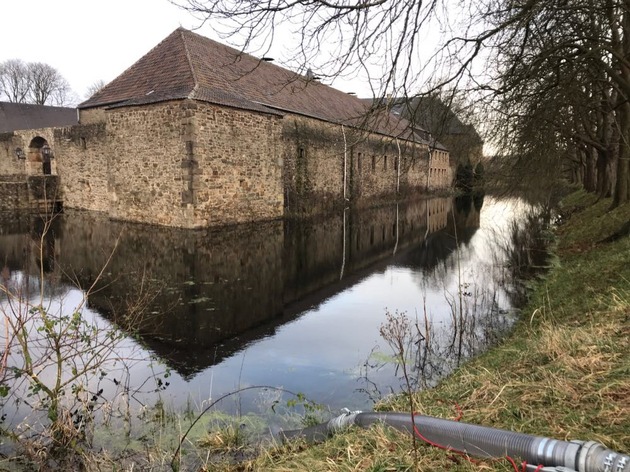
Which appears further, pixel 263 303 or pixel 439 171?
pixel 439 171

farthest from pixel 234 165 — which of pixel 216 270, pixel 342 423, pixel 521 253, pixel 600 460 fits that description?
pixel 600 460

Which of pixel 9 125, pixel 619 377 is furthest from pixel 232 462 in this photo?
pixel 9 125

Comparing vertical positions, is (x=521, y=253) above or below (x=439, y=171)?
below

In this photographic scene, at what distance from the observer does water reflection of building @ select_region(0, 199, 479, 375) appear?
648 centimetres

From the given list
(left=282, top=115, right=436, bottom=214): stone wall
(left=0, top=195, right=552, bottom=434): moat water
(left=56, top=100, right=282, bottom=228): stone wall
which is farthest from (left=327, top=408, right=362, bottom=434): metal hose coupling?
(left=282, top=115, right=436, bottom=214): stone wall

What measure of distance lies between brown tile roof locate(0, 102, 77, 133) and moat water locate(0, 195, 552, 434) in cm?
2613

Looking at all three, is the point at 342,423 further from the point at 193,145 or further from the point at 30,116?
the point at 30,116

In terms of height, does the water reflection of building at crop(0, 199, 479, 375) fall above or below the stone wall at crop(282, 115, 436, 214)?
below

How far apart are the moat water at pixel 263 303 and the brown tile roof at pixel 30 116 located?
85.7 ft

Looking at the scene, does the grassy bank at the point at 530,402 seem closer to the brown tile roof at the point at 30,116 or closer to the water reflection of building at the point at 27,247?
the water reflection of building at the point at 27,247

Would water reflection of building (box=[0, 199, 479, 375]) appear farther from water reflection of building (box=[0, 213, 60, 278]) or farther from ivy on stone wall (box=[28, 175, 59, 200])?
ivy on stone wall (box=[28, 175, 59, 200])

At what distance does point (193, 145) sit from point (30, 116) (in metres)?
31.8

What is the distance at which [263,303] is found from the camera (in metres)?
8.12

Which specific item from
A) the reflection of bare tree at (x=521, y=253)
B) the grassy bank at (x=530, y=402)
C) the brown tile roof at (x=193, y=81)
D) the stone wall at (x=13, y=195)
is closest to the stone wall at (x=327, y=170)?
the brown tile roof at (x=193, y=81)
